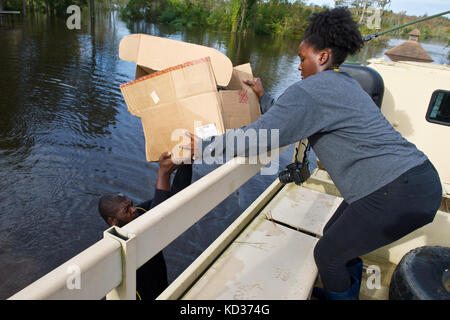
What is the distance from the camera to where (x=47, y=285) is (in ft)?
2.97

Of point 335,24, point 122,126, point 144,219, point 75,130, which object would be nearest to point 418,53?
point 122,126

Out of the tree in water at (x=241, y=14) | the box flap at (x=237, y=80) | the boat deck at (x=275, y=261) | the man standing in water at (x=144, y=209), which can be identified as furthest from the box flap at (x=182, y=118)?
the tree in water at (x=241, y=14)

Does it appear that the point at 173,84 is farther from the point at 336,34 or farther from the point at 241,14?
the point at 241,14

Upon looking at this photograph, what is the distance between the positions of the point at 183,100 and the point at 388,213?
4.36 ft

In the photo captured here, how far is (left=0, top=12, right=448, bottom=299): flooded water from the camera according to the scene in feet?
13.7

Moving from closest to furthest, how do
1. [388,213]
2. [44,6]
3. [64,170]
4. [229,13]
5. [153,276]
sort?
[388,213], [153,276], [64,170], [44,6], [229,13]

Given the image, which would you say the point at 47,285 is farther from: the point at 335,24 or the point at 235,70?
the point at 235,70

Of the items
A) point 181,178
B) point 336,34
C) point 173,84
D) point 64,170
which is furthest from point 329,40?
point 64,170

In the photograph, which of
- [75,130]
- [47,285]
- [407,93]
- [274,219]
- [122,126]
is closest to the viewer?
[47,285]

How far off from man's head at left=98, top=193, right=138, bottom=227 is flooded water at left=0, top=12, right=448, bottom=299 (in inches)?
73.3

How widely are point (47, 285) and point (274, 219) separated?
1.97m

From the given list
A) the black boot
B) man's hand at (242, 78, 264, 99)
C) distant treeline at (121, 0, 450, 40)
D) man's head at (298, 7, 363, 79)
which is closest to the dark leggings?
the black boot

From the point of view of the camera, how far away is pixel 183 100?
2006 mm

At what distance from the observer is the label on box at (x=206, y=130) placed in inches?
80.4
